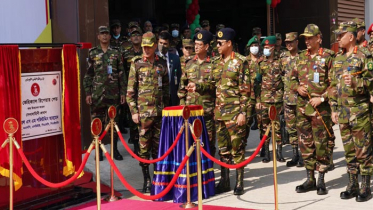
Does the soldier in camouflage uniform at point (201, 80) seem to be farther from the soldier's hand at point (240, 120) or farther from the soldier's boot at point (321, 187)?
the soldier's boot at point (321, 187)

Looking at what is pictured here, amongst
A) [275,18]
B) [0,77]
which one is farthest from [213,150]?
[275,18]

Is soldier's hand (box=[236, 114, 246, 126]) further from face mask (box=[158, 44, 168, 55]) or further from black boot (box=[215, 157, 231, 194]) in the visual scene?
face mask (box=[158, 44, 168, 55])

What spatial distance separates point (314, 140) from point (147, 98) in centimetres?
232

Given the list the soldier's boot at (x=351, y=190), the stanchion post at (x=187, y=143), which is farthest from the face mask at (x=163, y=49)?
the soldier's boot at (x=351, y=190)

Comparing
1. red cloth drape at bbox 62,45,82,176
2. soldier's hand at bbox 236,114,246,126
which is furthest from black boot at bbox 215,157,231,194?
red cloth drape at bbox 62,45,82,176

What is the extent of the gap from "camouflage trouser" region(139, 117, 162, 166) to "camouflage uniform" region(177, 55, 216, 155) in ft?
1.98

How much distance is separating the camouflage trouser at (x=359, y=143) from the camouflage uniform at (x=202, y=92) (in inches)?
77.9

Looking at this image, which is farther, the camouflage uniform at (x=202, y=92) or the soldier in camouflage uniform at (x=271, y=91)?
the soldier in camouflage uniform at (x=271, y=91)

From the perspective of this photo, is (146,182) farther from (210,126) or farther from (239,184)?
(239,184)

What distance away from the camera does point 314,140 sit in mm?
8250

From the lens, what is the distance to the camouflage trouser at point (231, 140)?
332 inches

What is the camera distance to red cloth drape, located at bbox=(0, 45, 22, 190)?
7.01m

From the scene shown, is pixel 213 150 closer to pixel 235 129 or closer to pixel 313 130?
pixel 235 129

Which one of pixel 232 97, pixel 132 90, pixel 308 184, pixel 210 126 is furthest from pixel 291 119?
pixel 132 90
